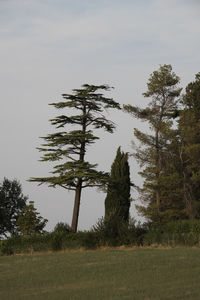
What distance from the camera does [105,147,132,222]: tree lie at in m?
40.0

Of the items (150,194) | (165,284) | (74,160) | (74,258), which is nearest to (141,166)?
(150,194)

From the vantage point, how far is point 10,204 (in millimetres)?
57469

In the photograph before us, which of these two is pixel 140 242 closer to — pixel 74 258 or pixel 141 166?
pixel 74 258

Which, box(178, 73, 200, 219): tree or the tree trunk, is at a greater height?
box(178, 73, 200, 219): tree

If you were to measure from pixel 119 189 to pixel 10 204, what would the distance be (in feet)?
72.0

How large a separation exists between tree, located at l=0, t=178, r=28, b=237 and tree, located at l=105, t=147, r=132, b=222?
1900 cm

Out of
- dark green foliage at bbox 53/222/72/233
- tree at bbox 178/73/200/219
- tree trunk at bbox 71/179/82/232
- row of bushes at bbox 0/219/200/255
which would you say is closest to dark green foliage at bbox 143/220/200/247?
row of bushes at bbox 0/219/200/255

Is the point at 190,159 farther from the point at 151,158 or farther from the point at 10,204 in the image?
the point at 10,204

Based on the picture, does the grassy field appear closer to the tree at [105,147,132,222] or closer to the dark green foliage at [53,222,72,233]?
the dark green foliage at [53,222,72,233]

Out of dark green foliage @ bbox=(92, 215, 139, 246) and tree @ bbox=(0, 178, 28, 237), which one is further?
tree @ bbox=(0, 178, 28, 237)

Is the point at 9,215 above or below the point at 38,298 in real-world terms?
above

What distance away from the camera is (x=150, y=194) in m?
44.3

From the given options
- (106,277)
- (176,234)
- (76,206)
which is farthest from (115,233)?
(76,206)

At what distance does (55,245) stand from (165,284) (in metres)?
12.6
